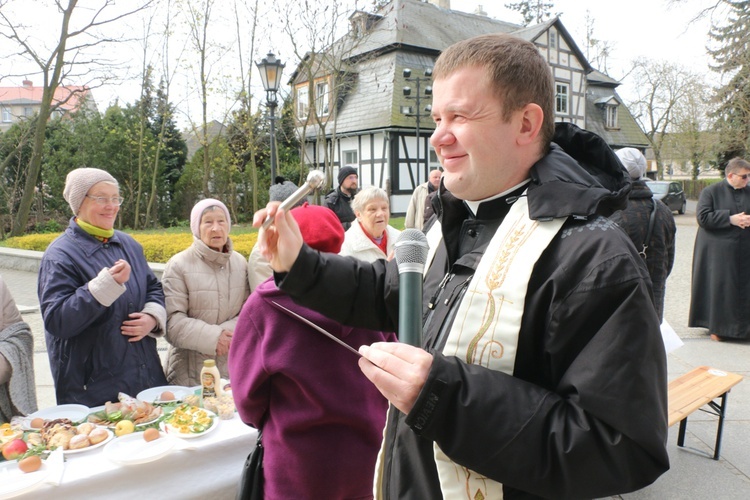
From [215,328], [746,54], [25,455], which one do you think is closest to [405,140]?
[746,54]

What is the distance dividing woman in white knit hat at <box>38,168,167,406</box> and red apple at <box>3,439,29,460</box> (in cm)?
74

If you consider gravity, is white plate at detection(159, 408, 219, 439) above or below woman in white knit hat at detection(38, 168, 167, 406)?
below

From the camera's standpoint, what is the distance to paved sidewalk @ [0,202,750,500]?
3.41 metres

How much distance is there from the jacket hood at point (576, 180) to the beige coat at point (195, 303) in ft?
8.99

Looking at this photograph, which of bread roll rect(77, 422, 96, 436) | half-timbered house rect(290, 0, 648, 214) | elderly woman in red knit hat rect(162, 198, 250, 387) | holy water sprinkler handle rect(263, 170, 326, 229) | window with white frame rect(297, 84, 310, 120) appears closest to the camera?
holy water sprinkler handle rect(263, 170, 326, 229)

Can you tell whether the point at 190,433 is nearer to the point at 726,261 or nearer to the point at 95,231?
the point at 95,231

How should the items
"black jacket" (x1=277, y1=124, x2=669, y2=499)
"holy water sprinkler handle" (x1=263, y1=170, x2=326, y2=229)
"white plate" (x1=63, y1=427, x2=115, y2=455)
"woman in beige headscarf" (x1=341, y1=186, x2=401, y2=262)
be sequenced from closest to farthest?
"black jacket" (x1=277, y1=124, x2=669, y2=499)
"holy water sprinkler handle" (x1=263, y1=170, x2=326, y2=229)
"white plate" (x1=63, y1=427, x2=115, y2=455)
"woman in beige headscarf" (x1=341, y1=186, x2=401, y2=262)

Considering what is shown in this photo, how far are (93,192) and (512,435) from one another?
306cm

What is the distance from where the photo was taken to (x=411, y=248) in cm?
124

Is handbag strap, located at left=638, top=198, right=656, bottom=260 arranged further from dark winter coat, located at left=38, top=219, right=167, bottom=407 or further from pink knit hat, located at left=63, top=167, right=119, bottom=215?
pink knit hat, located at left=63, top=167, right=119, bottom=215

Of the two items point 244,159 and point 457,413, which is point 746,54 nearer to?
point 244,159

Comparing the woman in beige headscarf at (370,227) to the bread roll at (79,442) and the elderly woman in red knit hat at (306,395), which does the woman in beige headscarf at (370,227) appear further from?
the bread roll at (79,442)

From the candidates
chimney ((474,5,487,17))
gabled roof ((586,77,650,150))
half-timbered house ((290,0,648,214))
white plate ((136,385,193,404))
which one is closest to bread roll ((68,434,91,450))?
white plate ((136,385,193,404))

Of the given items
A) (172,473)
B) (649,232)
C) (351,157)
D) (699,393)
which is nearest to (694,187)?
(351,157)
